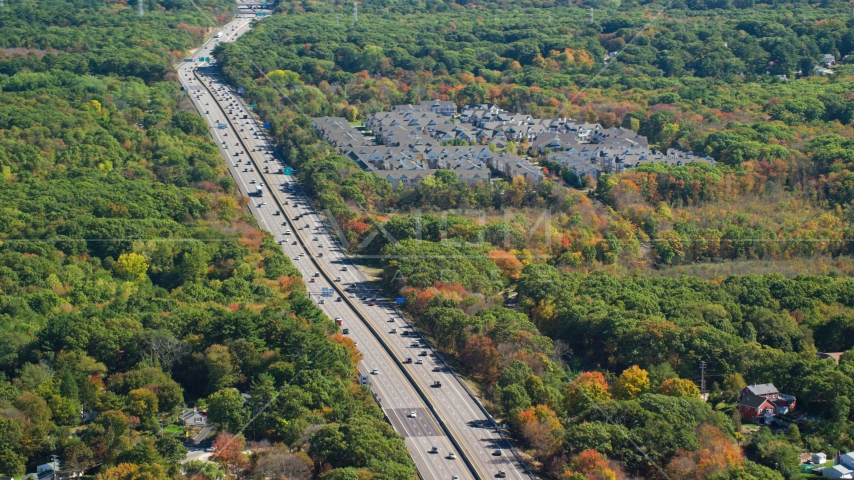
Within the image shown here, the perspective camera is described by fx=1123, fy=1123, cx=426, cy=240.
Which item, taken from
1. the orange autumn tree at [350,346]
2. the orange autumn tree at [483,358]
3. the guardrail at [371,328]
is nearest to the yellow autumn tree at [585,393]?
the orange autumn tree at [483,358]

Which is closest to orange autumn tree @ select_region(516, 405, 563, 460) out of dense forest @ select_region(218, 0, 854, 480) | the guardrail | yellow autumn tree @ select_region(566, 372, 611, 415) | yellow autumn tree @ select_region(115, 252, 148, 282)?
dense forest @ select_region(218, 0, 854, 480)

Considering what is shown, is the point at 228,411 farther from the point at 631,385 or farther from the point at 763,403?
the point at 763,403

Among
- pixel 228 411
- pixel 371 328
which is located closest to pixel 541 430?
pixel 228 411

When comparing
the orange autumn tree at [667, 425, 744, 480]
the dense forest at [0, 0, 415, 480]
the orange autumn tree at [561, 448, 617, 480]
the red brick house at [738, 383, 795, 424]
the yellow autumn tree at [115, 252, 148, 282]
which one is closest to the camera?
the orange autumn tree at [561, 448, 617, 480]

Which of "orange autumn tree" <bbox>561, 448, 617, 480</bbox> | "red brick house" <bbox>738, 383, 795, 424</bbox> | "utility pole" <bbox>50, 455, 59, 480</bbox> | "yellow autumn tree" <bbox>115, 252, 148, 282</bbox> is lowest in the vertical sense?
"yellow autumn tree" <bbox>115, 252, 148, 282</bbox>

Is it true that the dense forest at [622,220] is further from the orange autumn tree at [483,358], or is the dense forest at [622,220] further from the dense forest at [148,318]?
the dense forest at [148,318]

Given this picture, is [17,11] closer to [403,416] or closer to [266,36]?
[266,36]

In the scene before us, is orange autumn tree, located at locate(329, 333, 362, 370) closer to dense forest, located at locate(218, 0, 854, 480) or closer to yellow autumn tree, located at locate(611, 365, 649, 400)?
dense forest, located at locate(218, 0, 854, 480)
